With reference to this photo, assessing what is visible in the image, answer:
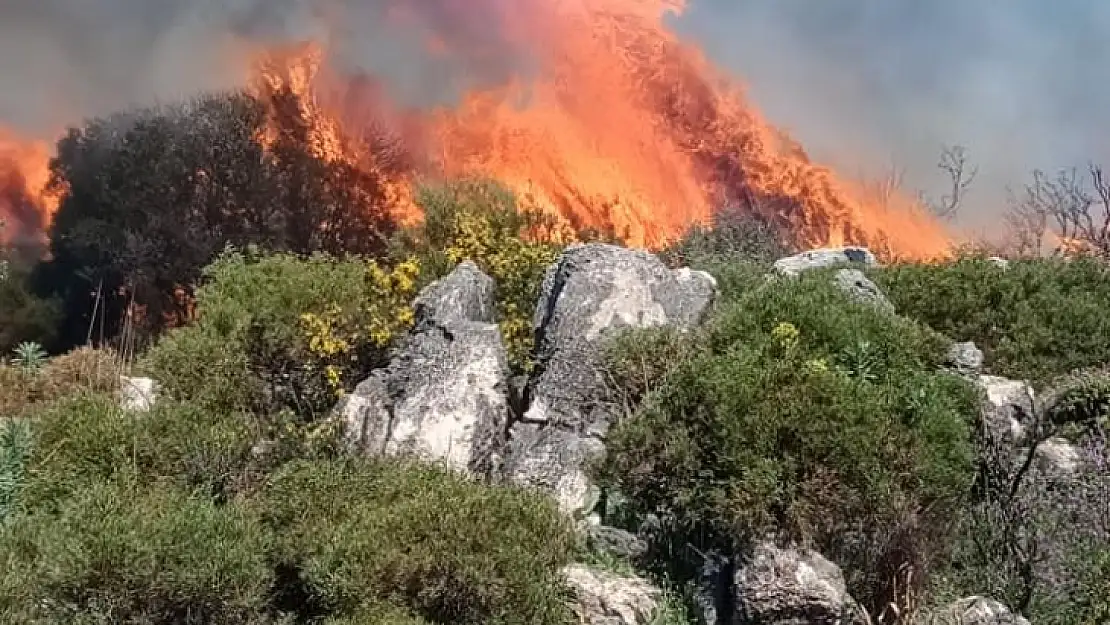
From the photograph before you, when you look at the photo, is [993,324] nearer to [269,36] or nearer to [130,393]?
[130,393]

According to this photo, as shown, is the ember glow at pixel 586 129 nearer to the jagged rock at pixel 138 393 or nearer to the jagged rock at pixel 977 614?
the jagged rock at pixel 138 393

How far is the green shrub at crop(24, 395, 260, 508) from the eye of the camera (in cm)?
1186

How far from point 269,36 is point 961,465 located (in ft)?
95.0

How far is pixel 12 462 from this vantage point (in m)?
12.4

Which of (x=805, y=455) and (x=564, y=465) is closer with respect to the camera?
(x=805, y=455)

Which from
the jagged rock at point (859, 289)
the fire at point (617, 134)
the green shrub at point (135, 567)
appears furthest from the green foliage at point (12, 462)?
the fire at point (617, 134)

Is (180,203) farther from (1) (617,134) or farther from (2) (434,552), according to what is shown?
(2) (434,552)

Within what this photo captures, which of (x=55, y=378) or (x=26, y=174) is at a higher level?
(x=26, y=174)

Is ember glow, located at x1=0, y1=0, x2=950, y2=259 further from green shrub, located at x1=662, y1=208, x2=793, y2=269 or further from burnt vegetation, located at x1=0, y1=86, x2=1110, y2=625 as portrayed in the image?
burnt vegetation, located at x1=0, y1=86, x2=1110, y2=625

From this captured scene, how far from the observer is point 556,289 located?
15859mm

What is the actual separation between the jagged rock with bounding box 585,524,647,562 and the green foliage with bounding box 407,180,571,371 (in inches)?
200

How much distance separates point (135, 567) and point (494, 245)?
11.0 metres

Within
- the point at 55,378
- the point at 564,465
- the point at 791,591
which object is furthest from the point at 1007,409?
the point at 55,378

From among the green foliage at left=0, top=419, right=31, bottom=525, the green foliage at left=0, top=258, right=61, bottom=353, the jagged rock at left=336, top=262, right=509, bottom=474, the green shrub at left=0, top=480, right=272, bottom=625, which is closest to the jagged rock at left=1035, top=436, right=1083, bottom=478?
the jagged rock at left=336, top=262, right=509, bottom=474
